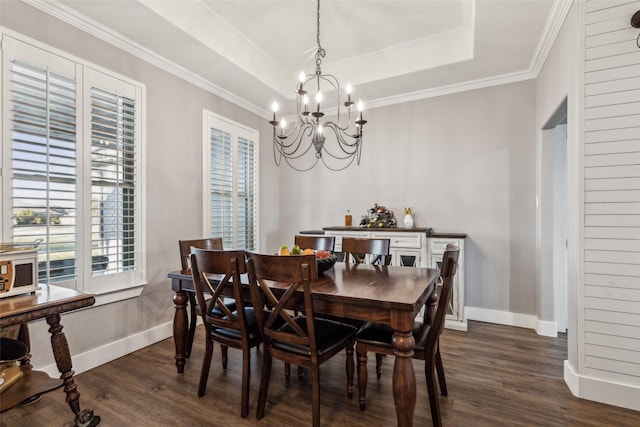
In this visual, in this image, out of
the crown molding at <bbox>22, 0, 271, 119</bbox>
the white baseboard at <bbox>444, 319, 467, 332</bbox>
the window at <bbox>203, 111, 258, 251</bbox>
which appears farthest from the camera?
the window at <bbox>203, 111, 258, 251</bbox>

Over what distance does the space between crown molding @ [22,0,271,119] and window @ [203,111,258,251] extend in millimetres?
340

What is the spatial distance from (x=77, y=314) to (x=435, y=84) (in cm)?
429

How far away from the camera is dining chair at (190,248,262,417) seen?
192 centimetres

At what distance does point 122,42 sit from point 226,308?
257 cm

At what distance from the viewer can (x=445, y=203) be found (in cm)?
394

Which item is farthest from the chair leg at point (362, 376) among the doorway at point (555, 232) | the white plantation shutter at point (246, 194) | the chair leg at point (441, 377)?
the white plantation shutter at point (246, 194)

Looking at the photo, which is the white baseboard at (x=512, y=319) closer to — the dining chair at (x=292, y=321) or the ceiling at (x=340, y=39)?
the dining chair at (x=292, y=321)

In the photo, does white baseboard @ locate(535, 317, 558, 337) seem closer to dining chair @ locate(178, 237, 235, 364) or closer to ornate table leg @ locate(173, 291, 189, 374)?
dining chair @ locate(178, 237, 235, 364)

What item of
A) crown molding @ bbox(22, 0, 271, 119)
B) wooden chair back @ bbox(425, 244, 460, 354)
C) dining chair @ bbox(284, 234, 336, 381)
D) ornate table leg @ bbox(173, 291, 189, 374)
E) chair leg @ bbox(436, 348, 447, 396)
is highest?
crown molding @ bbox(22, 0, 271, 119)

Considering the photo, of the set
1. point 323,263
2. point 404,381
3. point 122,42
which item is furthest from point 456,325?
point 122,42

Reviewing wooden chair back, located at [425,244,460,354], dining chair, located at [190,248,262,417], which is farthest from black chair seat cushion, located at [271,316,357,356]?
wooden chair back, located at [425,244,460,354]

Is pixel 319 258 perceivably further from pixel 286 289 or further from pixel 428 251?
pixel 428 251

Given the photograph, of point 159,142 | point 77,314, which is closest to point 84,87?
point 159,142

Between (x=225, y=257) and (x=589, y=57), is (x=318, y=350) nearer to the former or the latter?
(x=225, y=257)
